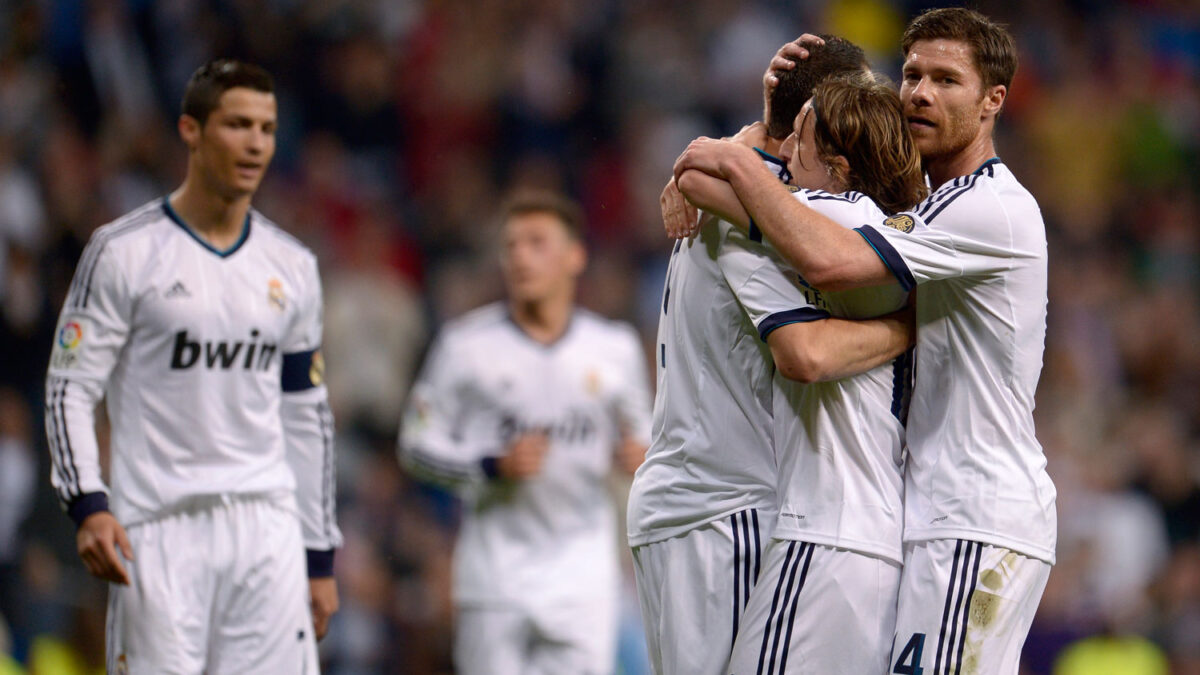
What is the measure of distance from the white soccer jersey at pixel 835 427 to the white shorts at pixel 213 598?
2100 millimetres

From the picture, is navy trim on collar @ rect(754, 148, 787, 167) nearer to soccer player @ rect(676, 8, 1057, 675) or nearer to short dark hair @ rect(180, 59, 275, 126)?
soccer player @ rect(676, 8, 1057, 675)

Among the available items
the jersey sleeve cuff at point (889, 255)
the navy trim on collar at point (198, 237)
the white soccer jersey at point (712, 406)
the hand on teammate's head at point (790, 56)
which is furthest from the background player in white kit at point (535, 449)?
the jersey sleeve cuff at point (889, 255)

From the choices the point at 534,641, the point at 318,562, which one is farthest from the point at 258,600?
the point at 534,641

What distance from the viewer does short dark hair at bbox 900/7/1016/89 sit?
405 cm

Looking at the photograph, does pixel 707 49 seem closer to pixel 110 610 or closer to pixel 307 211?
pixel 307 211

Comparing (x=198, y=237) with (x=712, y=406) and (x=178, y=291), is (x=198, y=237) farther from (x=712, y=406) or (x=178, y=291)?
(x=712, y=406)

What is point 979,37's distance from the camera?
160 inches

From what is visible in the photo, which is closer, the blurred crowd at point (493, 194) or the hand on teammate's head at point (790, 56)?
the hand on teammate's head at point (790, 56)

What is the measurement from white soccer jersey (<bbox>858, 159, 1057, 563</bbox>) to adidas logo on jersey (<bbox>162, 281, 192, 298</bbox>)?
8.23ft

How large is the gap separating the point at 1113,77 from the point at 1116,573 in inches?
192

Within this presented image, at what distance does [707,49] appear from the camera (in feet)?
41.8

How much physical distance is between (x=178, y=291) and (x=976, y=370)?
2.76 meters

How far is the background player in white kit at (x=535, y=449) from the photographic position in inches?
272

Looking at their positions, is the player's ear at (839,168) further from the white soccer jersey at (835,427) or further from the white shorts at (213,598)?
the white shorts at (213,598)
